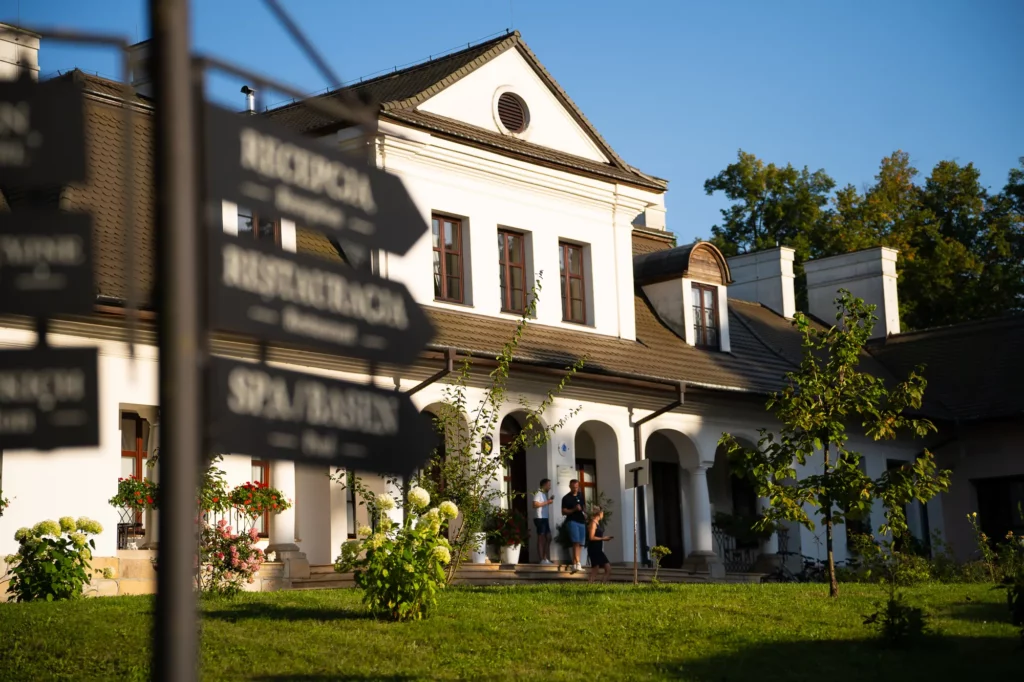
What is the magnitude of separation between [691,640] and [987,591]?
5.25 metres

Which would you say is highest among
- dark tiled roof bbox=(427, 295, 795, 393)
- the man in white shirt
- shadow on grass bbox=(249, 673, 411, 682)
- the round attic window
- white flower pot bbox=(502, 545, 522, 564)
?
the round attic window

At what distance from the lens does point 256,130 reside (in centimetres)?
400

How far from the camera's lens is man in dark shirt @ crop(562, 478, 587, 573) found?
21922mm

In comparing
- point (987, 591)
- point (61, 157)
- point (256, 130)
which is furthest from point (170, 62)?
point (987, 591)

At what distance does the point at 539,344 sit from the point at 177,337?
1981 cm

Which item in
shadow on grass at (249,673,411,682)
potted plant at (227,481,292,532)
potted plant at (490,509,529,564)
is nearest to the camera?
shadow on grass at (249,673,411,682)

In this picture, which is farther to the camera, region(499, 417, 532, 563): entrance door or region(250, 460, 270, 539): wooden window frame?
region(499, 417, 532, 563): entrance door

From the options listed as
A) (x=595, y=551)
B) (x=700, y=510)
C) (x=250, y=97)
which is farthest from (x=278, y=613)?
(x=700, y=510)

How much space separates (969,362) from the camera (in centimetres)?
3281

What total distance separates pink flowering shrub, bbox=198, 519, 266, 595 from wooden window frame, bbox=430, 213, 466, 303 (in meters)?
8.20

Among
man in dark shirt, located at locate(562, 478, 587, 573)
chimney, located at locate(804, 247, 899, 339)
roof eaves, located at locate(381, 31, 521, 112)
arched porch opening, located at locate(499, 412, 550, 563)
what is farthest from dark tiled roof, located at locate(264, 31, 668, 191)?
chimney, located at locate(804, 247, 899, 339)

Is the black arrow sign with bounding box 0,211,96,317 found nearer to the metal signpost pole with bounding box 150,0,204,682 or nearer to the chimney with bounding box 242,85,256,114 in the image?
the metal signpost pole with bounding box 150,0,204,682

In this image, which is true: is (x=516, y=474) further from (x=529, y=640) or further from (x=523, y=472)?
Result: (x=529, y=640)

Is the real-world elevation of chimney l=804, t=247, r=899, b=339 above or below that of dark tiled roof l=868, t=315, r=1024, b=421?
above
